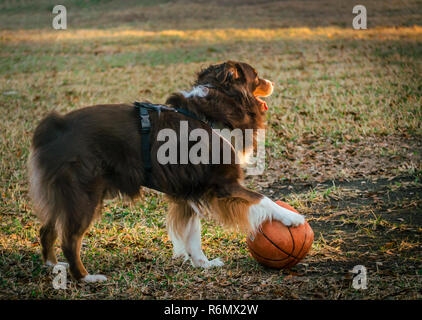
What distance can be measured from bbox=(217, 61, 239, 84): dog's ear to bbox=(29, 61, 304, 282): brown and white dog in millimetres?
11

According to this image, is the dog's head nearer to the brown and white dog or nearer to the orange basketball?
the brown and white dog

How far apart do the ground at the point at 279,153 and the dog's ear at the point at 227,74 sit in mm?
1878

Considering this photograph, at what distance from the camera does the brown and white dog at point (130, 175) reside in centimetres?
397

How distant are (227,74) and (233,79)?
0.09 m

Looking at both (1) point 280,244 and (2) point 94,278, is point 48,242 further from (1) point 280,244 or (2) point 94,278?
(1) point 280,244

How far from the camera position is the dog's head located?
4699 millimetres

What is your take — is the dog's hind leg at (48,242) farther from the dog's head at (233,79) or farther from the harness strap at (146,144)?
the dog's head at (233,79)

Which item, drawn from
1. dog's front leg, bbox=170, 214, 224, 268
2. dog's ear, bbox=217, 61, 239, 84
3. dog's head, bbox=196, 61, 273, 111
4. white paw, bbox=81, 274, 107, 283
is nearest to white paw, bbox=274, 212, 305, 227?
dog's front leg, bbox=170, 214, 224, 268

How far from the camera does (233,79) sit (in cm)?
473

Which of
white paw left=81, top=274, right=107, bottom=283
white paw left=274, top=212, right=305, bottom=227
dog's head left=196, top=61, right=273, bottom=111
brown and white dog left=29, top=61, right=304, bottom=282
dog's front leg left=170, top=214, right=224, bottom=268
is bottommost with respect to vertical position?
white paw left=81, top=274, right=107, bottom=283

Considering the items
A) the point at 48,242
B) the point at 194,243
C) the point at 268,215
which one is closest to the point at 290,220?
the point at 268,215

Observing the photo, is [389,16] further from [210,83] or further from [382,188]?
[210,83]

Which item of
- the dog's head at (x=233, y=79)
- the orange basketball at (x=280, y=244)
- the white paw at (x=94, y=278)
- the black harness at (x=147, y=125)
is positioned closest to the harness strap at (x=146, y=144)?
the black harness at (x=147, y=125)

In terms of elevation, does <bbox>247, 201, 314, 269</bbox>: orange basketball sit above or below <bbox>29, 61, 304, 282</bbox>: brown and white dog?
below
